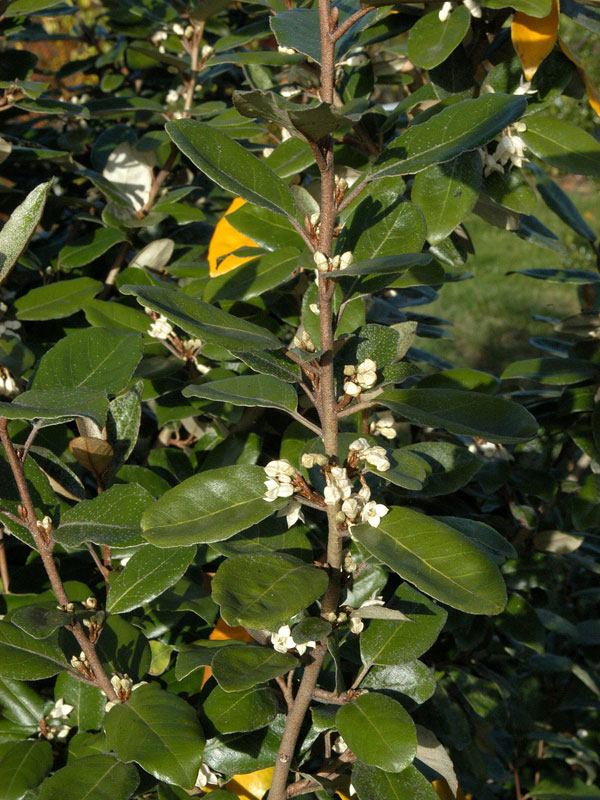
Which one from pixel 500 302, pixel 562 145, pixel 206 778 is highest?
pixel 562 145

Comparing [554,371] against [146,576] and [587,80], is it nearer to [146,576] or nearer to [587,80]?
[587,80]

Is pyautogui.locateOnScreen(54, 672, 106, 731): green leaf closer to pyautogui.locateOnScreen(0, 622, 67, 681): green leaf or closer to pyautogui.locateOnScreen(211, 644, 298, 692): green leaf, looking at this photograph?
pyautogui.locateOnScreen(0, 622, 67, 681): green leaf

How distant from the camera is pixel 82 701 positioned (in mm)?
962

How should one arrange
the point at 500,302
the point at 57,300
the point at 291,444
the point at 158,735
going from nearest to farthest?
the point at 158,735 → the point at 291,444 → the point at 57,300 → the point at 500,302

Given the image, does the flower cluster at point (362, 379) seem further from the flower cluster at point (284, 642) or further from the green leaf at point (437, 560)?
the flower cluster at point (284, 642)

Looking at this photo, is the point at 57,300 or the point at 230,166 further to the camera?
the point at 57,300

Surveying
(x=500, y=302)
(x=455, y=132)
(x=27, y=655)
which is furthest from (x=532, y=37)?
(x=500, y=302)

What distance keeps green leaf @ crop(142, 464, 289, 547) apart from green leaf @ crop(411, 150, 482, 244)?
353 mm

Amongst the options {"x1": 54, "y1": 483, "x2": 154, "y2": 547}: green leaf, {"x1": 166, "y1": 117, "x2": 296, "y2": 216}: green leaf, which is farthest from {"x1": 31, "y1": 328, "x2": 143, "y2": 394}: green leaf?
{"x1": 166, "y1": 117, "x2": 296, "y2": 216}: green leaf

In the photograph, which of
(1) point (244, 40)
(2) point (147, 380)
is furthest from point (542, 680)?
(1) point (244, 40)

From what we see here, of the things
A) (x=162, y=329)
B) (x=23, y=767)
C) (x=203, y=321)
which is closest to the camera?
(x=203, y=321)

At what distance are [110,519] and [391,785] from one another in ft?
1.23

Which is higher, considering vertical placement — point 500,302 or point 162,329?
point 162,329

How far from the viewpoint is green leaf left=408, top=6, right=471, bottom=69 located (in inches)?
37.5
